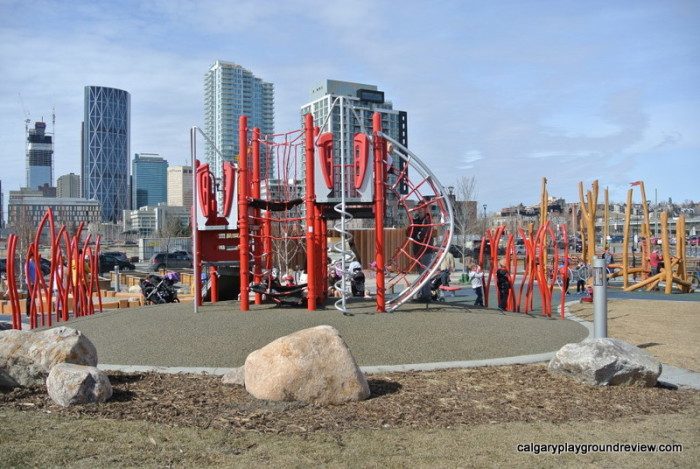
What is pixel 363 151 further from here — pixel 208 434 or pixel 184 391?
pixel 208 434

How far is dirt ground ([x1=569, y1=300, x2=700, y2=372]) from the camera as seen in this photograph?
1040 cm

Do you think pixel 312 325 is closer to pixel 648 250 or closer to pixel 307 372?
pixel 307 372

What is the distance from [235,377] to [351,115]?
1357 centimetres

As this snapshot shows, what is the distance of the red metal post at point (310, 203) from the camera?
11.7 metres

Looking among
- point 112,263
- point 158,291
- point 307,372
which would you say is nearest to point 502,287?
point 158,291

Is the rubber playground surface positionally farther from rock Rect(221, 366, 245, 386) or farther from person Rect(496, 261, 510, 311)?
person Rect(496, 261, 510, 311)

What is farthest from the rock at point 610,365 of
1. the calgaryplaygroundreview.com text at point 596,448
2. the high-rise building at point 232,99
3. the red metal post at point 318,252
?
the high-rise building at point 232,99

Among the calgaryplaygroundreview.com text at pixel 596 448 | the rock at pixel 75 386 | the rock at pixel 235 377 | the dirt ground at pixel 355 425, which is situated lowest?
the calgaryplaygroundreview.com text at pixel 596 448

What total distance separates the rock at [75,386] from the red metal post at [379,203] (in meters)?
5.75

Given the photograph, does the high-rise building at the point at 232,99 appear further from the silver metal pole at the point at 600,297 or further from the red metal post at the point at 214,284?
the silver metal pole at the point at 600,297

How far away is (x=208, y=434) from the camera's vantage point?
566cm

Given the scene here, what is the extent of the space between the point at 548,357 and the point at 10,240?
10241 mm

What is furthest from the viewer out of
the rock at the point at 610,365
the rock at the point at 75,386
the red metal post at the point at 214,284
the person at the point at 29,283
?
the red metal post at the point at 214,284

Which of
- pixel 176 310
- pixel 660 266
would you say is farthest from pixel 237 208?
pixel 660 266
